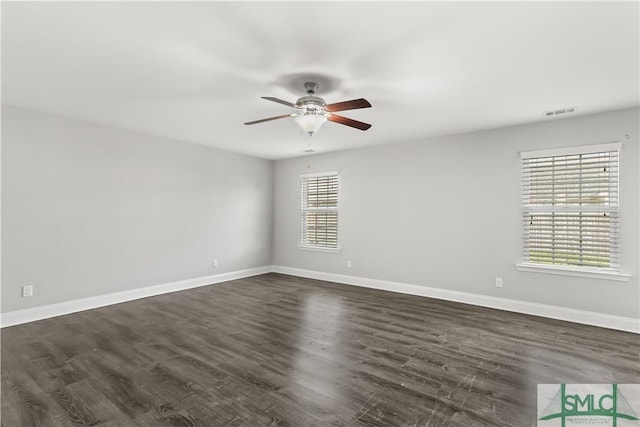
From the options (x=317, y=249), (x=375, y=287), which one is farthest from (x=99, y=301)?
(x=375, y=287)

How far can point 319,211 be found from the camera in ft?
21.3

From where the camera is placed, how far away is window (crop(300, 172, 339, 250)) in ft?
20.6

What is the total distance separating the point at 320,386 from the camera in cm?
233

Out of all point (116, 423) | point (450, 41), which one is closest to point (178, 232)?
point (116, 423)

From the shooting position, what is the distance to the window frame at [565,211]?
3660 mm

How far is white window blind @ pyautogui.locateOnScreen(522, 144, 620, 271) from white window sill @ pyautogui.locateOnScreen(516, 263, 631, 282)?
7 cm

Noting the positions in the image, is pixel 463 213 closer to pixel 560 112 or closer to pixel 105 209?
pixel 560 112

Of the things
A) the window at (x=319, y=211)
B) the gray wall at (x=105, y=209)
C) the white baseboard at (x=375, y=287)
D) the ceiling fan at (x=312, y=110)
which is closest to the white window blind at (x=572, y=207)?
the white baseboard at (x=375, y=287)

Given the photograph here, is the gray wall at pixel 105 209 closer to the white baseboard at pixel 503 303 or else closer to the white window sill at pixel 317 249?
the white window sill at pixel 317 249

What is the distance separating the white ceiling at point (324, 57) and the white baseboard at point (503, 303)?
7.87 ft

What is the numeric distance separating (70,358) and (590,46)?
16.0 feet

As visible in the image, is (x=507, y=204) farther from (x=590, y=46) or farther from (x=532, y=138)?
(x=590, y=46)

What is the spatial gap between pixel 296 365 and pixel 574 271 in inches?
139

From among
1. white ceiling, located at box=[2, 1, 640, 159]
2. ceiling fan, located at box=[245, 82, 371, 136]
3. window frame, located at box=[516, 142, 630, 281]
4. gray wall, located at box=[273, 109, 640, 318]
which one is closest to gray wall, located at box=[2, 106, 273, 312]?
white ceiling, located at box=[2, 1, 640, 159]
